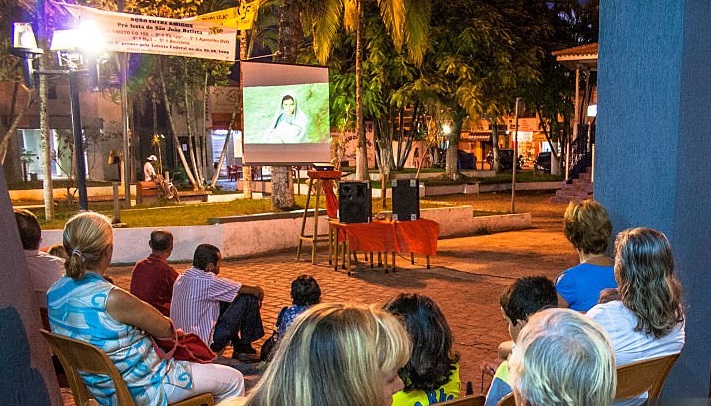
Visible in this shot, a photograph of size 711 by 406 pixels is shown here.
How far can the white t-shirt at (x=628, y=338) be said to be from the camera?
2.77 m

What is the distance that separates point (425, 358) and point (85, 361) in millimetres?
1580

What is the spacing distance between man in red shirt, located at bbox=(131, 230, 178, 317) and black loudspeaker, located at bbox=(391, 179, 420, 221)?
14.8ft

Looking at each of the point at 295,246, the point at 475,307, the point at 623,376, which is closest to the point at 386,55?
the point at 295,246

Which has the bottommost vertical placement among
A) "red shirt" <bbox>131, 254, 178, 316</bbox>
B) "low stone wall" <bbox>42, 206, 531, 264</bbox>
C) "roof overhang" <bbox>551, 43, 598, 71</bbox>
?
"low stone wall" <bbox>42, 206, 531, 264</bbox>

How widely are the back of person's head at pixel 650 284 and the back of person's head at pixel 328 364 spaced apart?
5.44 feet

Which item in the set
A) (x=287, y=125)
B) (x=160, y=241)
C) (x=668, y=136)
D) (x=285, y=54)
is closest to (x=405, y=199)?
(x=287, y=125)

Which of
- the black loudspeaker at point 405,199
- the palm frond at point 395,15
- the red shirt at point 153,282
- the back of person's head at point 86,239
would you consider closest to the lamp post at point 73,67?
the red shirt at point 153,282

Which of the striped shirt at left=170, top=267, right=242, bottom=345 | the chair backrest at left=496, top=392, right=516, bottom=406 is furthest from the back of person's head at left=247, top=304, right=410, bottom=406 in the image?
the striped shirt at left=170, top=267, right=242, bottom=345

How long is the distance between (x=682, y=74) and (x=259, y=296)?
3.56 metres

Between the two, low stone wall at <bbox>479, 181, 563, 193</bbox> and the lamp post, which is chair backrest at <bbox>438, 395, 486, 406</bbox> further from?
low stone wall at <bbox>479, 181, 563, 193</bbox>

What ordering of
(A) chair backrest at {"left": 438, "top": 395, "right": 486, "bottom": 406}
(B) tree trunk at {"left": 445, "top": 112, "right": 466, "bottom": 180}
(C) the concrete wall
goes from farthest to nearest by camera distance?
(B) tree trunk at {"left": 445, "top": 112, "right": 466, "bottom": 180}, (C) the concrete wall, (A) chair backrest at {"left": 438, "top": 395, "right": 486, "bottom": 406}

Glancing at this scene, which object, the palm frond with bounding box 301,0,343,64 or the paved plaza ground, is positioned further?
the palm frond with bounding box 301,0,343,64

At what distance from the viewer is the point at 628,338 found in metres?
2.78

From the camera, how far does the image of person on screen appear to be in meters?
9.95
